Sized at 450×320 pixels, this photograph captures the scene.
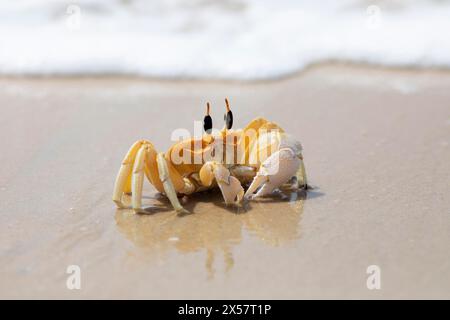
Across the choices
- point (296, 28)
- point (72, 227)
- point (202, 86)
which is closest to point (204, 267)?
point (72, 227)

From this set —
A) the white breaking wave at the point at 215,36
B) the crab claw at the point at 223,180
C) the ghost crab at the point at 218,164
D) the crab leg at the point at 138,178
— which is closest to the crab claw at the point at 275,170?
the ghost crab at the point at 218,164

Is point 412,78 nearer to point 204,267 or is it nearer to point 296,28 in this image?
point 296,28

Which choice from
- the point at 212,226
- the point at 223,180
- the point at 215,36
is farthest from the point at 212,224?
the point at 215,36

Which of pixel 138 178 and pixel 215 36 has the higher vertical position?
pixel 215 36

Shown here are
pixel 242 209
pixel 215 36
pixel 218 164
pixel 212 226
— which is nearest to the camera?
pixel 212 226

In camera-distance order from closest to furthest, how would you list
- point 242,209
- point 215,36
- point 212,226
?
point 212,226 → point 242,209 → point 215,36

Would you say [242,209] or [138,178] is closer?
[138,178]

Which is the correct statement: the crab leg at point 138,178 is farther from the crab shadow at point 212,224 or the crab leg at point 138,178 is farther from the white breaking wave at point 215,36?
the white breaking wave at point 215,36

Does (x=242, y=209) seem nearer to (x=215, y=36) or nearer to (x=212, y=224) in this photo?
(x=212, y=224)
